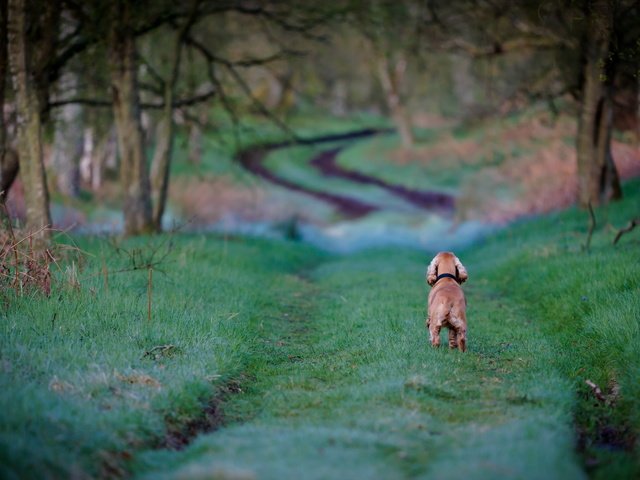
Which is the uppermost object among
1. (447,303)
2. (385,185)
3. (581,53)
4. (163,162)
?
(581,53)

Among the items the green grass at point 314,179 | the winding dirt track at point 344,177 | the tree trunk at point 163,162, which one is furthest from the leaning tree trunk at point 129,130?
the green grass at point 314,179

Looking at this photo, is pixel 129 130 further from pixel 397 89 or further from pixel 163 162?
pixel 397 89

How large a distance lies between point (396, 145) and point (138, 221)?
30.7m

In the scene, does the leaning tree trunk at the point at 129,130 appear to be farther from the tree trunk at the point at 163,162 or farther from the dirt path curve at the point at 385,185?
the dirt path curve at the point at 385,185

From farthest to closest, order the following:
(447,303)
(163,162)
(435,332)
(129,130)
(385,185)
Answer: (385,185) → (163,162) → (129,130) → (435,332) → (447,303)

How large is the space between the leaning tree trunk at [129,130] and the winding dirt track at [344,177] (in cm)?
431

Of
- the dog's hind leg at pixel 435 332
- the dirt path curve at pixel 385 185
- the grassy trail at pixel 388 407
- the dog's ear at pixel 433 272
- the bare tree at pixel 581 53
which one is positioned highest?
the bare tree at pixel 581 53

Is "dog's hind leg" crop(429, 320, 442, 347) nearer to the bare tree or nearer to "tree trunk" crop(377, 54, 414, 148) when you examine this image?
the bare tree

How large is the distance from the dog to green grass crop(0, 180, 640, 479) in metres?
0.23

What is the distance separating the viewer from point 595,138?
19141 millimetres

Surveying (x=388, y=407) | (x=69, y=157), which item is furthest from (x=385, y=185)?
(x=388, y=407)

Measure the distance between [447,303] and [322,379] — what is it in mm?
1504

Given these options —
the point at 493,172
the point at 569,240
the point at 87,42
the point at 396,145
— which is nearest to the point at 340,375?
the point at 569,240

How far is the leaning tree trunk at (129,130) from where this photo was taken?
1764cm
